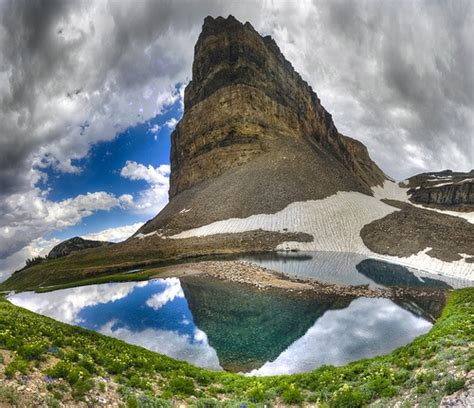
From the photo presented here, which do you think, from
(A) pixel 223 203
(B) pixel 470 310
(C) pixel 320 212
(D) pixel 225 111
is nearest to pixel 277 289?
(B) pixel 470 310

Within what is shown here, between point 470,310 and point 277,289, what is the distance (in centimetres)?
1993

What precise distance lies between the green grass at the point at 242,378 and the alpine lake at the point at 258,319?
502 cm

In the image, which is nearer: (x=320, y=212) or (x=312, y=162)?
(x=320, y=212)

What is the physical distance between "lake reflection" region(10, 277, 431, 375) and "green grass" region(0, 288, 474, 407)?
5.12 metres

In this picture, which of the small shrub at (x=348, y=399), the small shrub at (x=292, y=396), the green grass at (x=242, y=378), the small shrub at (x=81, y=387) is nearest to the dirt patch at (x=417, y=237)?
the green grass at (x=242, y=378)

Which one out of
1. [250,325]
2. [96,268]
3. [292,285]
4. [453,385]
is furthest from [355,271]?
[96,268]

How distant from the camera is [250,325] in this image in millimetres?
27625

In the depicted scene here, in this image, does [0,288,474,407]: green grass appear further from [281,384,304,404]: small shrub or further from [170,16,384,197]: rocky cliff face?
[170,16,384,197]: rocky cliff face

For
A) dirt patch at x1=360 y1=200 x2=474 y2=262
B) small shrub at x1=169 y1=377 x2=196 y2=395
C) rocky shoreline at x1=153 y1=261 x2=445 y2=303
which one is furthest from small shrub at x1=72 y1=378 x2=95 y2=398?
dirt patch at x1=360 y1=200 x2=474 y2=262

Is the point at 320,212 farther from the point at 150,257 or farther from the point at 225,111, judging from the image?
the point at 225,111

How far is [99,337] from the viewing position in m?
19.9

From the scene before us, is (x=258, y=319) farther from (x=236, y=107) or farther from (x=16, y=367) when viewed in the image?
(x=236, y=107)

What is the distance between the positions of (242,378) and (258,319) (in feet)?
40.8

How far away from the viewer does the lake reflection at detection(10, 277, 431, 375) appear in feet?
71.2
